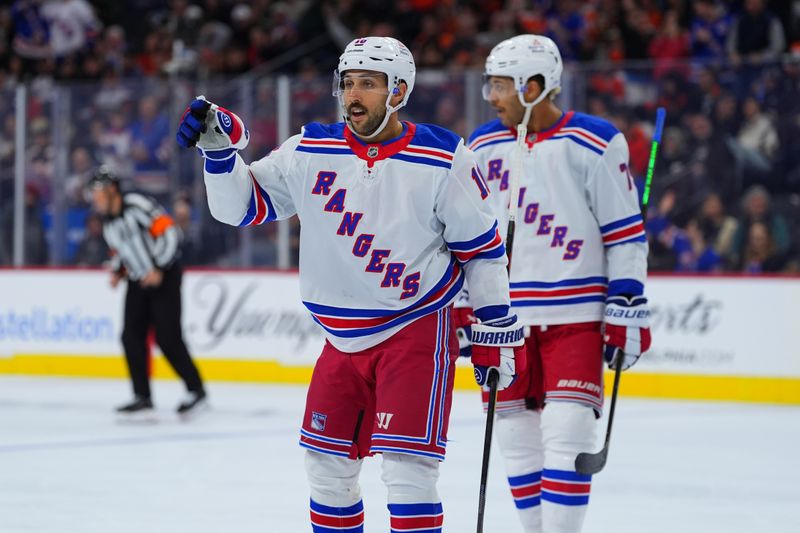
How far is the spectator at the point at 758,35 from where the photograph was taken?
1054 cm

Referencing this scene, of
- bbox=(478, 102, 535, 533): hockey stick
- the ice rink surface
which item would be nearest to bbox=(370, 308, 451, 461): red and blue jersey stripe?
bbox=(478, 102, 535, 533): hockey stick

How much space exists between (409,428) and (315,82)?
7.06 metres

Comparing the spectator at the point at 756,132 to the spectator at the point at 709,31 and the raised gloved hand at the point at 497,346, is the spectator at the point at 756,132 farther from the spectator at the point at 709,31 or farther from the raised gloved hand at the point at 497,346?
the raised gloved hand at the point at 497,346

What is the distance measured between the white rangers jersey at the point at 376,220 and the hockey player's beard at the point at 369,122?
4 centimetres

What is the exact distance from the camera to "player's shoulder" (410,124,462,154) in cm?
341

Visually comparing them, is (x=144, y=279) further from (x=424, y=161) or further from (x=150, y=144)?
(x=424, y=161)

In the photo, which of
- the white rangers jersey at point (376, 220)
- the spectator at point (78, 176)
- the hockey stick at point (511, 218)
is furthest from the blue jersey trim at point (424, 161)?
the spectator at point (78, 176)

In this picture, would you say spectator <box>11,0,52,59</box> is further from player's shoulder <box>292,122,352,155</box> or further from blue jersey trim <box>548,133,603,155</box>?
player's shoulder <box>292,122,352,155</box>

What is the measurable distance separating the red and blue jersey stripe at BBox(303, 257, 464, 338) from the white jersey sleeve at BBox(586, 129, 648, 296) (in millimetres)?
799

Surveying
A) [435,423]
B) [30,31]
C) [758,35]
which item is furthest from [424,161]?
[30,31]

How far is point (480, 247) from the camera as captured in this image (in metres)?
3.43

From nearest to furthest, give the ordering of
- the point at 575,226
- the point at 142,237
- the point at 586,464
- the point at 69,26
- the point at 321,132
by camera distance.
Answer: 1. the point at 321,132
2. the point at 586,464
3. the point at 575,226
4. the point at 142,237
5. the point at 69,26

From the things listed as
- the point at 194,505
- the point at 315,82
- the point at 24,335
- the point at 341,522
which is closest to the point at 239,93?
the point at 315,82

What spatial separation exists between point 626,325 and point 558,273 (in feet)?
0.85
